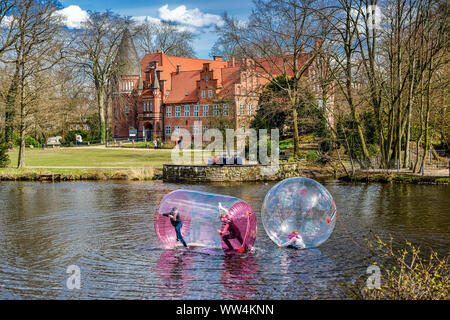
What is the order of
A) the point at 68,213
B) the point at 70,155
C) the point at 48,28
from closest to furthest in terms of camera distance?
the point at 68,213 → the point at 48,28 → the point at 70,155

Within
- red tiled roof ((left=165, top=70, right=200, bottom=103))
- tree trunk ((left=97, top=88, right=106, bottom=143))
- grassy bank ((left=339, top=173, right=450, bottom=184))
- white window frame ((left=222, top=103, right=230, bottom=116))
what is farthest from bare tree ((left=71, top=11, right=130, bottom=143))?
grassy bank ((left=339, top=173, right=450, bottom=184))

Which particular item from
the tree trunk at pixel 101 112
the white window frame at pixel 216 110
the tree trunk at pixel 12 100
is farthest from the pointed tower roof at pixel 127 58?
the tree trunk at pixel 12 100

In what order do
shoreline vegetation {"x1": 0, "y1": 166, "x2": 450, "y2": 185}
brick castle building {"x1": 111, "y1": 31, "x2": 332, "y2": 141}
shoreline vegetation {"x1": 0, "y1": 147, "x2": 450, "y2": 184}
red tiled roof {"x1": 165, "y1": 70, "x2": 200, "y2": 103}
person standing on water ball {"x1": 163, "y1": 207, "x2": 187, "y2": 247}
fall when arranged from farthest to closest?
red tiled roof {"x1": 165, "y1": 70, "x2": 200, "y2": 103} < brick castle building {"x1": 111, "y1": 31, "x2": 332, "y2": 141} < shoreline vegetation {"x1": 0, "y1": 166, "x2": 450, "y2": 185} < shoreline vegetation {"x1": 0, "y1": 147, "x2": 450, "y2": 184} < person standing on water ball {"x1": 163, "y1": 207, "x2": 187, "y2": 247}

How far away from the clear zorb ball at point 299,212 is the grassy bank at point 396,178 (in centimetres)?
1952

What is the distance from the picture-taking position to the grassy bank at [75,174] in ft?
109

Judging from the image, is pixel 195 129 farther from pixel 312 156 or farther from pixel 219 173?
pixel 219 173

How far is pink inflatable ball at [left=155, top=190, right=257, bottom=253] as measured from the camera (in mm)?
11758

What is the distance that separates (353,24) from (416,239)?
22.7m

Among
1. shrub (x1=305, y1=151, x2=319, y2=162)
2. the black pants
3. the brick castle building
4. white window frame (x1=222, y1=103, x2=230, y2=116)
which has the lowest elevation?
the black pants

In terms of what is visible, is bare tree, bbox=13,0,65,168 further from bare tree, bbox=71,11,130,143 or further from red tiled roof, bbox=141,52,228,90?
red tiled roof, bbox=141,52,228,90

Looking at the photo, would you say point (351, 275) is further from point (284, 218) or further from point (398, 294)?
point (398, 294)

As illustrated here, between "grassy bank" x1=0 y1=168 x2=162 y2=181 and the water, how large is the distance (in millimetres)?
10721
